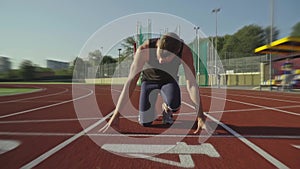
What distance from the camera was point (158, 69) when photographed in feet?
16.4

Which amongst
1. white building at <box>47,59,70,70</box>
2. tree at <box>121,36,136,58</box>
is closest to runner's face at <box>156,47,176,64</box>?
tree at <box>121,36,136,58</box>

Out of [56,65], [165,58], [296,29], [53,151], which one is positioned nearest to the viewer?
[53,151]

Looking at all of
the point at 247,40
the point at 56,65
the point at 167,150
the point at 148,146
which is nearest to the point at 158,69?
the point at 148,146

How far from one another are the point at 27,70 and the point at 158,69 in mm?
62332

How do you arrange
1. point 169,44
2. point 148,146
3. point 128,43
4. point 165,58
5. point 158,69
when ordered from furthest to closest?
point 128,43 → point 158,69 → point 165,58 → point 169,44 → point 148,146

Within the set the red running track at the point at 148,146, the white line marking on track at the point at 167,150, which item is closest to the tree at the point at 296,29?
the red running track at the point at 148,146

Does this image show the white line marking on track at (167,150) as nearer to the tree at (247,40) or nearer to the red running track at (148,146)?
the red running track at (148,146)

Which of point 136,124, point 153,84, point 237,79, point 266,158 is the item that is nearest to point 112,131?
point 136,124

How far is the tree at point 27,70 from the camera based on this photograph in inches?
2313

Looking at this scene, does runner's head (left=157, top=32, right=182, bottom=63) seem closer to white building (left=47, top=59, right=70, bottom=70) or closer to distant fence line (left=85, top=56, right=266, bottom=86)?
distant fence line (left=85, top=56, right=266, bottom=86)

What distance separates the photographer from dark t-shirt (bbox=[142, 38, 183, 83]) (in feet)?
15.4

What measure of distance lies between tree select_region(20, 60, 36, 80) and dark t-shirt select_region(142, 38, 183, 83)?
58.8 metres

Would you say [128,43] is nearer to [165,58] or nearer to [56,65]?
[165,58]

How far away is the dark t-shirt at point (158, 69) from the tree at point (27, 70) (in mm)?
58792
